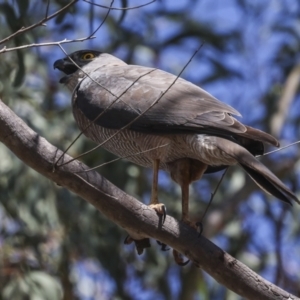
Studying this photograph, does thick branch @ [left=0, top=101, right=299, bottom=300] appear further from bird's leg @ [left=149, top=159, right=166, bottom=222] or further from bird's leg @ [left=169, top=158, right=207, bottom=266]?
bird's leg @ [left=169, top=158, right=207, bottom=266]

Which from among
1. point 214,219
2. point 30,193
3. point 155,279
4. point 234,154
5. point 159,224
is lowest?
point 155,279

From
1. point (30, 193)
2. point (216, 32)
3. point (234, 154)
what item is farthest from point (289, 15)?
point (234, 154)

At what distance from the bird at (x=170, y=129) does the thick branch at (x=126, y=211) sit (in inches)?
3.9

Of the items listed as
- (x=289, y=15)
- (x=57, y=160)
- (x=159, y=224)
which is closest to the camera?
(x=57, y=160)

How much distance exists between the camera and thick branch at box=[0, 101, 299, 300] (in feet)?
10.6

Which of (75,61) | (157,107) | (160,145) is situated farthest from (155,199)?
(75,61)

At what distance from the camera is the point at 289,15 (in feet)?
26.1

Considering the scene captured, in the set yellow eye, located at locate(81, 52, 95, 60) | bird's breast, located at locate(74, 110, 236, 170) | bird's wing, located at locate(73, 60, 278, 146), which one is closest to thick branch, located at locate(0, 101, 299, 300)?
bird's breast, located at locate(74, 110, 236, 170)

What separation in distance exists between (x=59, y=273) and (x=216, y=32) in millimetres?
2706

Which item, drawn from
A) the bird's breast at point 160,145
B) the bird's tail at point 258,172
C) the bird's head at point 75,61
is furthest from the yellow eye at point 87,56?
the bird's tail at point 258,172

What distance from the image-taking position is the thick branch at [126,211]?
3.22 m

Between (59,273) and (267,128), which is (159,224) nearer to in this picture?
(59,273)

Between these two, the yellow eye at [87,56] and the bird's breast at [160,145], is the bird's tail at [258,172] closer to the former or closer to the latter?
the bird's breast at [160,145]

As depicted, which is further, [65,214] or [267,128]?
[267,128]
